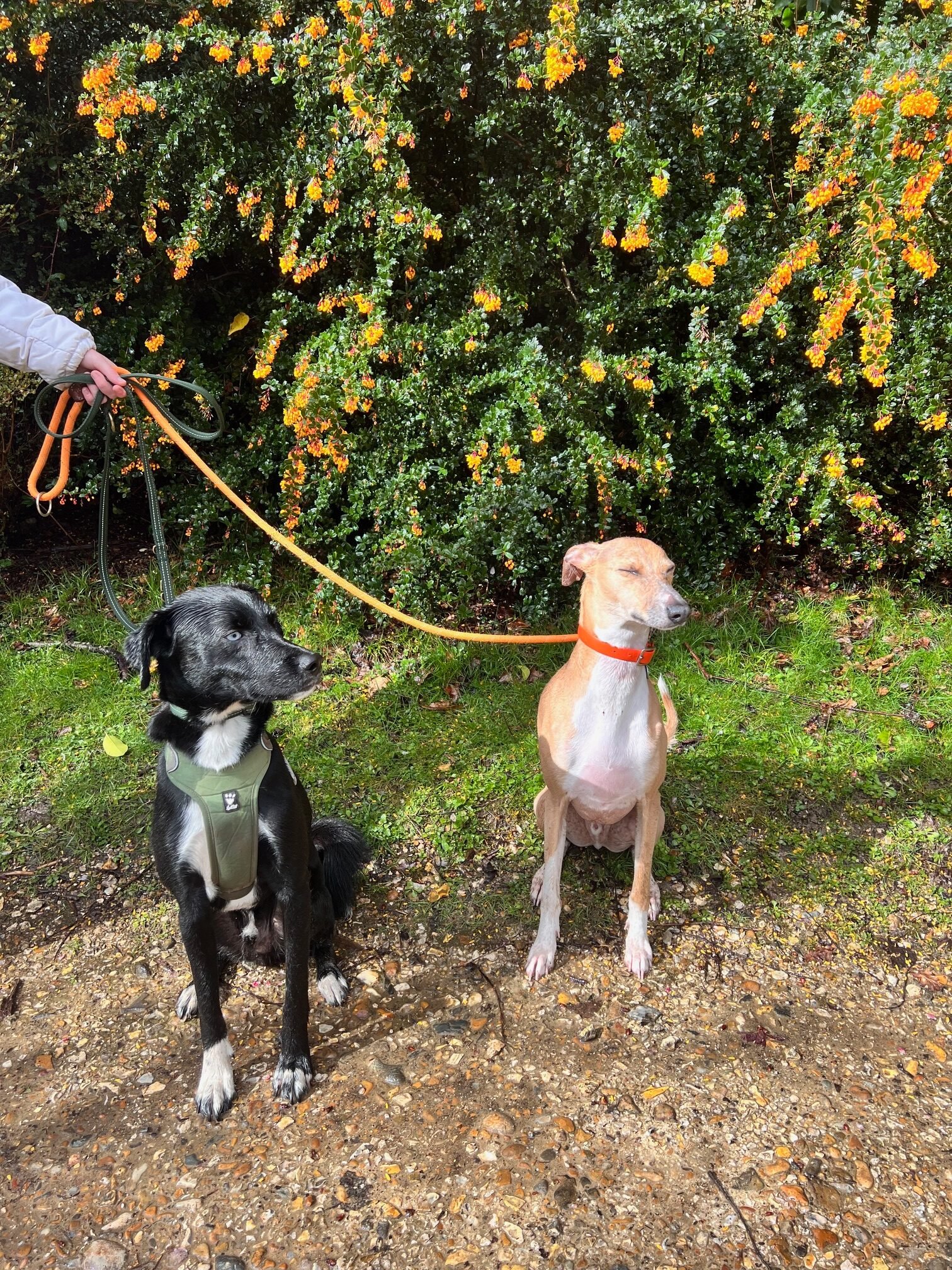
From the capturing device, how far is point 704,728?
436cm

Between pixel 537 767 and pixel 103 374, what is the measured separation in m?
2.62

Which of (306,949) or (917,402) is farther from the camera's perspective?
(917,402)

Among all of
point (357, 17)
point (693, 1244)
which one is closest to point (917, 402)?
point (357, 17)

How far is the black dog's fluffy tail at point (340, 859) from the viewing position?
320 centimetres

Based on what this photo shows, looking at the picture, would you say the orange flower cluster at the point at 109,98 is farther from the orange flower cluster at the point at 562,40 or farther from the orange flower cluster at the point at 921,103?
the orange flower cluster at the point at 921,103

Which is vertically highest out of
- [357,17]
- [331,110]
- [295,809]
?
[357,17]

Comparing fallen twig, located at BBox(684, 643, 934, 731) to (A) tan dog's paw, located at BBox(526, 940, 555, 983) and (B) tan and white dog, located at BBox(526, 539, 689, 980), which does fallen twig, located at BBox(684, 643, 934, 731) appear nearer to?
(B) tan and white dog, located at BBox(526, 539, 689, 980)

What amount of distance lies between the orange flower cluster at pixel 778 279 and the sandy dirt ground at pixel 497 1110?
301 cm

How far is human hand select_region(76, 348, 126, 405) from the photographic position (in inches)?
121

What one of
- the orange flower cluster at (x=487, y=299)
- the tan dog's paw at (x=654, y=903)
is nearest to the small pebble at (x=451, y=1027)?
the tan dog's paw at (x=654, y=903)

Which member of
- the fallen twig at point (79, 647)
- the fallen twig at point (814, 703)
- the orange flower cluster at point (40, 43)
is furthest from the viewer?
the fallen twig at point (79, 647)

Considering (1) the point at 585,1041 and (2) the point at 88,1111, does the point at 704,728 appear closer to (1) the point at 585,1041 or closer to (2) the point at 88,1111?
(1) the point at 585,1041

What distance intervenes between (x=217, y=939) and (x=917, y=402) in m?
4.64

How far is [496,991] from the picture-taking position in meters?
2.91
